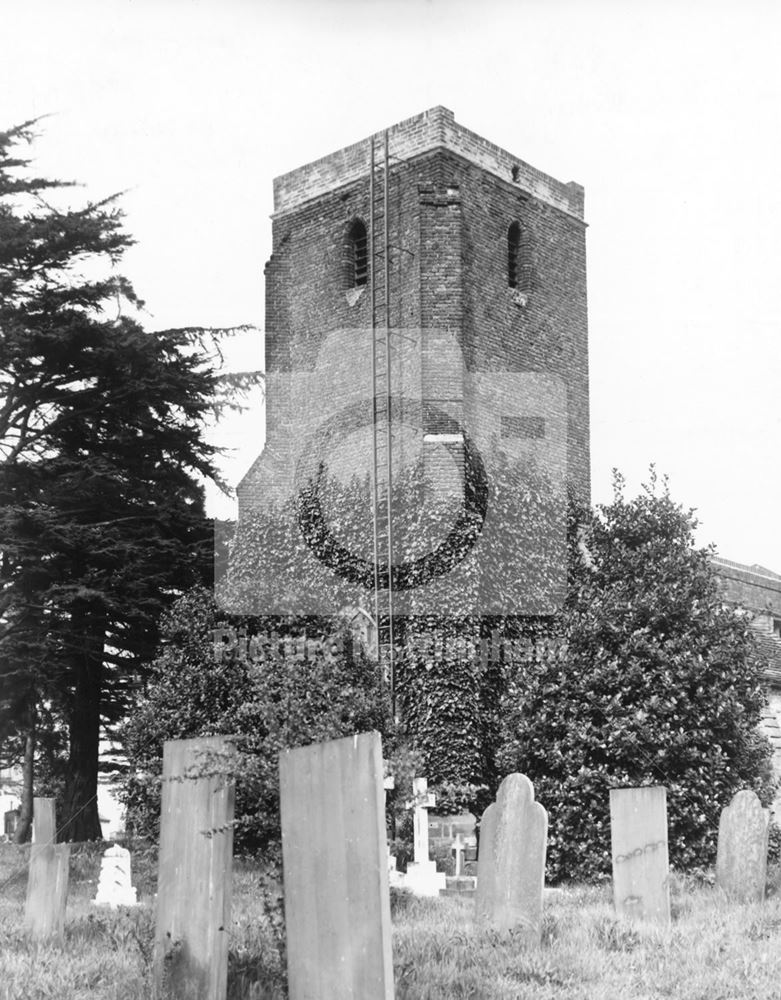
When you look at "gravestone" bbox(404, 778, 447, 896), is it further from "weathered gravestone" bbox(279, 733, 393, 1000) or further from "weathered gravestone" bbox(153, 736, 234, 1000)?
"weathered gravestone" bbox(279, 733, 393, 1000)

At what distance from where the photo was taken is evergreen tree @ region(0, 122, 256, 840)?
76.0ft

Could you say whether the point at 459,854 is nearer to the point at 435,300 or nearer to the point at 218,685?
the point at 218,685

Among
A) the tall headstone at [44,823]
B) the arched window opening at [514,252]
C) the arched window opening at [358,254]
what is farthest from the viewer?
the arched window opening at [514,252]

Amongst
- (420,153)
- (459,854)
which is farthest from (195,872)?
(420,153)

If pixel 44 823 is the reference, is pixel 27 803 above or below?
below

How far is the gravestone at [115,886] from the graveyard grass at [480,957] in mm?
736

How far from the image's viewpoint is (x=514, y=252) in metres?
30.2

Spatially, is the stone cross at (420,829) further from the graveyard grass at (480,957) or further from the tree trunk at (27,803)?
the tree trunk at (27,803)

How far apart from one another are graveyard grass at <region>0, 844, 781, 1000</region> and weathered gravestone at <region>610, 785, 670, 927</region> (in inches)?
10.0

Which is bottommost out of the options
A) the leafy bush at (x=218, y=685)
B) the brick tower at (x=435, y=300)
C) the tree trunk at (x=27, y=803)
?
the tree trunk at (x=27, y=803)

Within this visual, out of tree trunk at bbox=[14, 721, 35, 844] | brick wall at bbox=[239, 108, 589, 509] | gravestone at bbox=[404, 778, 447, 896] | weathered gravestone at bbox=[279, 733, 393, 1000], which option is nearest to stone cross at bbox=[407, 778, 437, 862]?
gravestone at bbox=[404, 778, 447, 896]

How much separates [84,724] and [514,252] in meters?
13.8

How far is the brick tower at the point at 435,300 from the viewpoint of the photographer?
91.1 ft

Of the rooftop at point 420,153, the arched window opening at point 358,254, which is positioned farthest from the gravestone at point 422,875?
the rooftop at point 420,153
